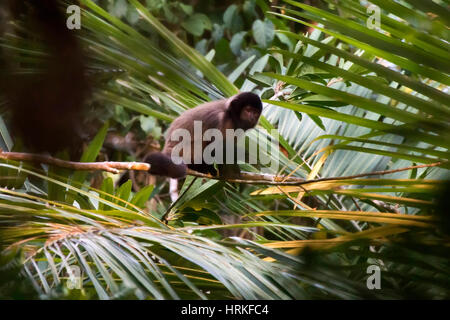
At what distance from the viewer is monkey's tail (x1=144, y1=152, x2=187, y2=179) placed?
9.94 ft

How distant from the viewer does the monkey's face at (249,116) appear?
11.8 ft

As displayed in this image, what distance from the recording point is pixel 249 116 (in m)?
3.61

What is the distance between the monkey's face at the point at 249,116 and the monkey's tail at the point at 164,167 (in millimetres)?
690

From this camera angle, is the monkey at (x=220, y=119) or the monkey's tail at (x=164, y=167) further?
the monkey at (x=220, y=119)

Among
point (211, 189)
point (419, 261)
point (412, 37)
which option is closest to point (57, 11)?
point (419, 261)

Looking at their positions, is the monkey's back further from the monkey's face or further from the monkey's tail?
the monkey's tail

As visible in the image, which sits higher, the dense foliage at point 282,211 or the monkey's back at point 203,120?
the monkey's back at point 203,120


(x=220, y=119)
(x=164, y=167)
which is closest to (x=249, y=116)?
(x=220, y=119)

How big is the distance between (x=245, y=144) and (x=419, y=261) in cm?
216

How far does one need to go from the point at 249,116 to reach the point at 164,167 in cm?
85

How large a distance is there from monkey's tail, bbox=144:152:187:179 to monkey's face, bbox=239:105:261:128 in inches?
27.2

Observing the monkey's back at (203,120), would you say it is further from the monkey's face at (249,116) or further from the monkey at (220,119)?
the monkey's face at (249,116)

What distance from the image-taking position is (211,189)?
8.86ft

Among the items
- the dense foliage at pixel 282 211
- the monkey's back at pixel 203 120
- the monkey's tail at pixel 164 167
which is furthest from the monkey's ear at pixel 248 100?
the dense foliage at pixel 282 211
